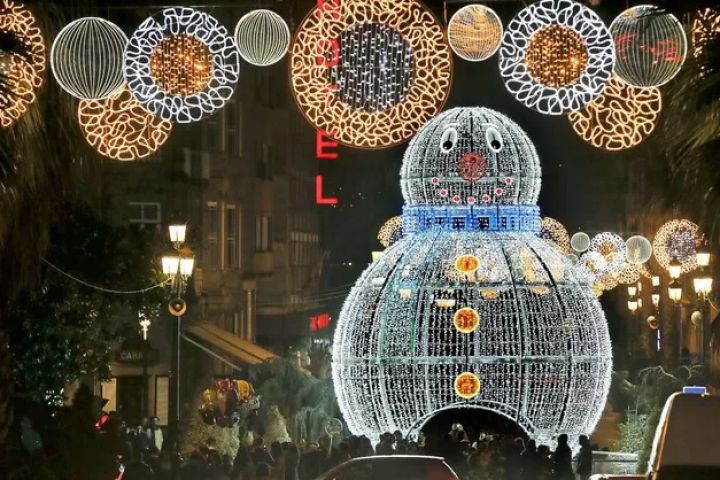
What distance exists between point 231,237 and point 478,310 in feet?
63.2

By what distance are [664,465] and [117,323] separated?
18633 millimetres

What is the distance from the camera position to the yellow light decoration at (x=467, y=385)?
2058 centimetres

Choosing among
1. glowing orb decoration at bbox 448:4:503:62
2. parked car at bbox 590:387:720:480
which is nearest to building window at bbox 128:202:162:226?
glowing orb decoration at bbox 448:4:503:62

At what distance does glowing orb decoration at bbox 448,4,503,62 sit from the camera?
57.7 feet

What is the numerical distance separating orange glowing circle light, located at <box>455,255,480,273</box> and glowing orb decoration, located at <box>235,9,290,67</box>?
4362mm

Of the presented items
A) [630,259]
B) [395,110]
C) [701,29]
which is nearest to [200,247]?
[630,259]

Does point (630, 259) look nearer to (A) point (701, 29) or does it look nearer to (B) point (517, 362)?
(B) point (517, 362)

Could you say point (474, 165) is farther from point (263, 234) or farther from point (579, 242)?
point (579, 242)

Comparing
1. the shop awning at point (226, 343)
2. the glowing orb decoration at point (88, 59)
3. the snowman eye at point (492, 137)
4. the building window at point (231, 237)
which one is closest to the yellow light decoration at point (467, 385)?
the snowman eye at point (492, 137)

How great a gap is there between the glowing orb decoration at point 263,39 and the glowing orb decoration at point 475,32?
186 cm

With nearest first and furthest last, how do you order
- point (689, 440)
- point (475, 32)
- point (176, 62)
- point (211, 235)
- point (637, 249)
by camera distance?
point (689, 440) → point (176, 62) → point (475, 32) → point (211, 235) → point (637, 249)

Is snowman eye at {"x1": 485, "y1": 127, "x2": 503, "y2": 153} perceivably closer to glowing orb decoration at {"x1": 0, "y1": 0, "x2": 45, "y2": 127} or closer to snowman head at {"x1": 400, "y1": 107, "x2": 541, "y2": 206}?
snowman head at {"x1": 400, "y1": 107, "x2": 541, "y2": 206}

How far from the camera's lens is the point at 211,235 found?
3825 centimetres

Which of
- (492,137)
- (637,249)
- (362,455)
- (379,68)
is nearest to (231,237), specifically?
(637,249)
